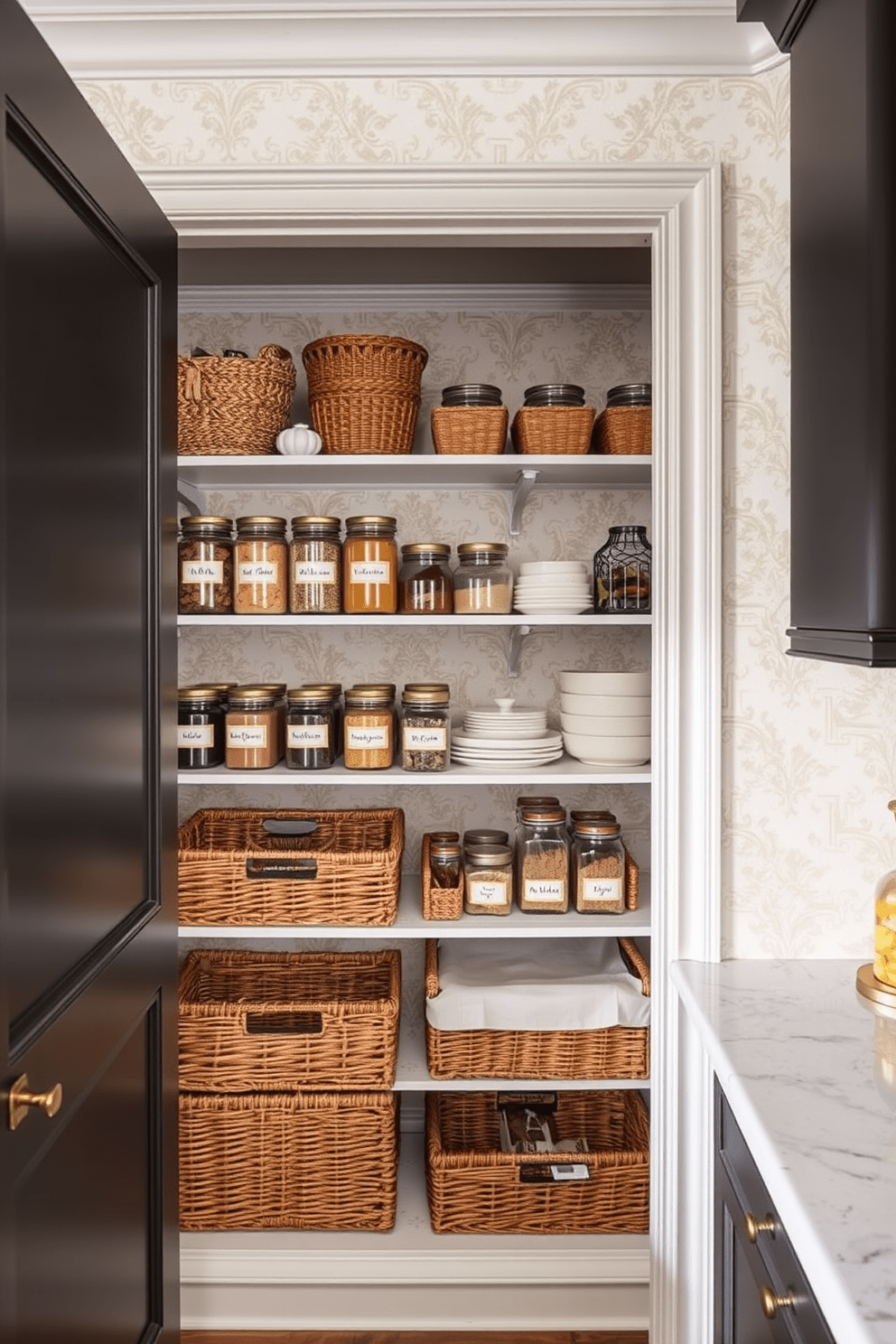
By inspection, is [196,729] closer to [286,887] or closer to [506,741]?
[286,887]

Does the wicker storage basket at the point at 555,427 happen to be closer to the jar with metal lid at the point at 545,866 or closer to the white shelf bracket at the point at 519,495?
the white shelf bracket at the point at 519,495

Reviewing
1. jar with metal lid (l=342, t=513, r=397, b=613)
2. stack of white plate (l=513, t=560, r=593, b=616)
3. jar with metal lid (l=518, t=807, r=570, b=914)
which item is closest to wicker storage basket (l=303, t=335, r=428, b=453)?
jar with metal lid (l=342, t=513, r=397, b=613)

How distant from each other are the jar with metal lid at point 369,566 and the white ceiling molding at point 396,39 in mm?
846

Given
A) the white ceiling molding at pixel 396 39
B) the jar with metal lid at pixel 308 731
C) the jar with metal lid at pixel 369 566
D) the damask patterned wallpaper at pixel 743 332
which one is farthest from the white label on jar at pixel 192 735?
the white ceiling molding at pixel 396 39

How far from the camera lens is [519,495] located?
2.30m

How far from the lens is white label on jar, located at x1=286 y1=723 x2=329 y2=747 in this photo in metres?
2.14

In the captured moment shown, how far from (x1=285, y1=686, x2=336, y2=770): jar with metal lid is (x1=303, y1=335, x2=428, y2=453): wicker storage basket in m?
0.54

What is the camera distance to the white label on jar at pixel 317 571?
84.0 inches

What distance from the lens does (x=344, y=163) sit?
1673mm

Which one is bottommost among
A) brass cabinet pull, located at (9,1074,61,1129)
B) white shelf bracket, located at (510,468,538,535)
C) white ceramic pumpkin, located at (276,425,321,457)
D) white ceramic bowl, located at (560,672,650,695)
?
brass cabinet pull, located at (9,1074,61,1129)

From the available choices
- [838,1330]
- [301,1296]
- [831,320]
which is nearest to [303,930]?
[301,1296]

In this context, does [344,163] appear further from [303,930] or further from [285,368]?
[303,930]

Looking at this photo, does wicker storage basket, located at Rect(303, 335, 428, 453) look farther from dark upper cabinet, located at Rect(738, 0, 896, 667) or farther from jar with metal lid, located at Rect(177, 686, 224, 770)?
dark upper cabinet, located at Rect(738, 0, 896, 667)

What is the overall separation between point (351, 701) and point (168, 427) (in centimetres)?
76
